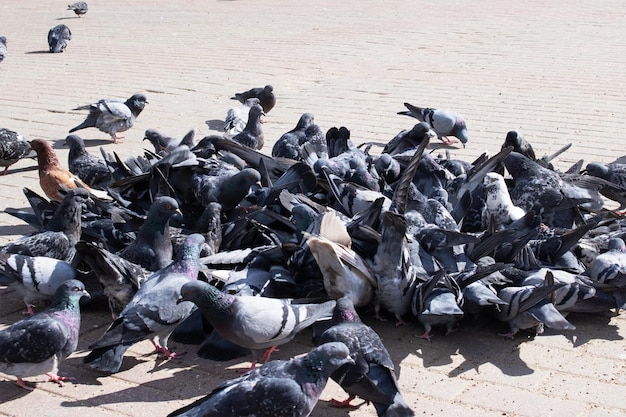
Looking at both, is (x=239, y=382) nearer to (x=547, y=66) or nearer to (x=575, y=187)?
(x=575, y=187)

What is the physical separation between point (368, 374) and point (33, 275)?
2131 millimetres

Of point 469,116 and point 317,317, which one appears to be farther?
point 469,116

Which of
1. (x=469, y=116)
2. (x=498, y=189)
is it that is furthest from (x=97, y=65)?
(x=498, y=189)

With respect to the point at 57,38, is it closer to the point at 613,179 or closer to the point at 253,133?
the point at 253,133

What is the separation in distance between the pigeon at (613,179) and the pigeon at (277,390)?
3.61m

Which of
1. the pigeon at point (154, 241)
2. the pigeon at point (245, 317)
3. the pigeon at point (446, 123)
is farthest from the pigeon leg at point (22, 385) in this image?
the pigeon at point (446, 123)

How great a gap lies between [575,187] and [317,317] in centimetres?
277

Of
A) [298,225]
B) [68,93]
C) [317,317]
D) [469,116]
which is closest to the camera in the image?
[317,317]

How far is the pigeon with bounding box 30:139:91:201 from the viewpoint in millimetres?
6770

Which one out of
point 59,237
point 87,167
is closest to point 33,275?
point 59,237

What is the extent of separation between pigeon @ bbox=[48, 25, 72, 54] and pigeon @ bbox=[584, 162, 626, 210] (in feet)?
34.1

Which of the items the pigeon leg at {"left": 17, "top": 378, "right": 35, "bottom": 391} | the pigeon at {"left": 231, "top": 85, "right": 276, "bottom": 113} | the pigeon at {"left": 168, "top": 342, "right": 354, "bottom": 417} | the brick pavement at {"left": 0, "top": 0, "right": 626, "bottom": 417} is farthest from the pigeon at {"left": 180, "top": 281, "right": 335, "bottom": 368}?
the pigeon at {"left": 231, "top": 85, "right": 276, "bottom": 113}

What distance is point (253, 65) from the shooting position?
526 inches

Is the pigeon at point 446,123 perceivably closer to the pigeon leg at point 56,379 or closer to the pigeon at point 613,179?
the pigeon at point 613,179
